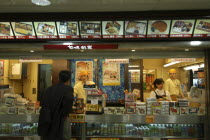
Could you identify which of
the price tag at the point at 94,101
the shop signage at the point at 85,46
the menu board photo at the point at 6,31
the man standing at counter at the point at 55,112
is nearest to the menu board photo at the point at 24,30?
the menu board photo at the point at 6,31

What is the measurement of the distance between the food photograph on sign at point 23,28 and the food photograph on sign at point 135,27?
2178mm

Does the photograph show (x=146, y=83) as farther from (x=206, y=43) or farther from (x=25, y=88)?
(x=25, y=88)

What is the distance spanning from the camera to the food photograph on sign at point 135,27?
15.6ft

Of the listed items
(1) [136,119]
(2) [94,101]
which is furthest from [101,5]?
(1) [136,119]

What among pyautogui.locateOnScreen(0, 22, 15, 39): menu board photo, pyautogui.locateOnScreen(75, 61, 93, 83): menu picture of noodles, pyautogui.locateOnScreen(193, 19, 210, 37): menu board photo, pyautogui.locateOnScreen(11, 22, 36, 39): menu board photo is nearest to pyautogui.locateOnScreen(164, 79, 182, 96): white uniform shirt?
pyautogui.locateOnScreen(75, 61, 93, 83): menu picture of noodles

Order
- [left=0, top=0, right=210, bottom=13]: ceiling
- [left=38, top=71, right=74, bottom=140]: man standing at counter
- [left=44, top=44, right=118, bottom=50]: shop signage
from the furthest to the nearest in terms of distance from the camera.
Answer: [left=44, top=44, right=118, bottom=50]: shop signage
[left=0, top=0, right=210, bottom=13]: ceiling
[left=38, top=71, right=74, bottom=140]: man standing at counter

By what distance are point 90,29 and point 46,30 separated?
3.30ft

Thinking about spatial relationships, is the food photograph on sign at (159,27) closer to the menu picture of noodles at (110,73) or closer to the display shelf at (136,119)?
the display shelf at (136,119)

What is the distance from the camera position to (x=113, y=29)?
4828 mm

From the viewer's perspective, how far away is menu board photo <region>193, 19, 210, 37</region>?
4.73 metres

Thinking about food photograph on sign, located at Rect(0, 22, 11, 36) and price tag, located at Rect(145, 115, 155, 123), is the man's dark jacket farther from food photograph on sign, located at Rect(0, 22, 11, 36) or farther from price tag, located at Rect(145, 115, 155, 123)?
food photograph on sign, located at Rect(0, 22, 11, 36)

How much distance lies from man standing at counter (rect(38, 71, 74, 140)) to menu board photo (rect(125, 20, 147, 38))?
187 centimetres

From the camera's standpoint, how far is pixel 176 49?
528 centimetres

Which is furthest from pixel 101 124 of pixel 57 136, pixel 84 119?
pixel 57 136
